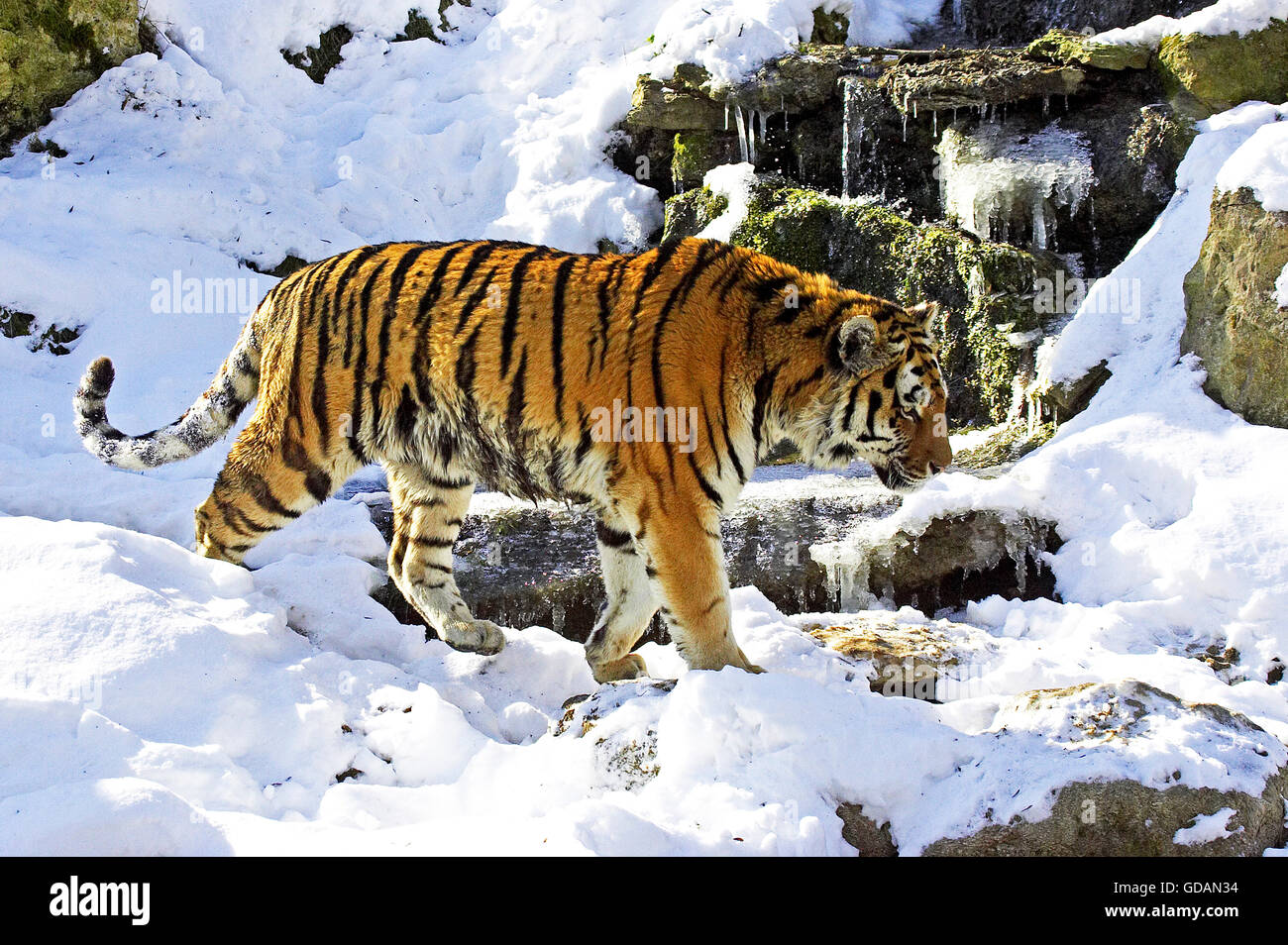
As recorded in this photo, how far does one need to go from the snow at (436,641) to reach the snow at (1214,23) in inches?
34.7

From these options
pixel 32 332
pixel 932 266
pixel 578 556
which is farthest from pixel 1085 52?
pixel 32 332

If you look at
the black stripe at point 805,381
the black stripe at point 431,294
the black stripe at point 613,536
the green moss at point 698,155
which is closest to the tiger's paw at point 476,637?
the black stripe at point 613,536

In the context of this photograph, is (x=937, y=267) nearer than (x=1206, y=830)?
No

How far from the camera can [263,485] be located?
486cm

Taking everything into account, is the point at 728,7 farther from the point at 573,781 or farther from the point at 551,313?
the point at 573,781

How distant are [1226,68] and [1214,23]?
378mm

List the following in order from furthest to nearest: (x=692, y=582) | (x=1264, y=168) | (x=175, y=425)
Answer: (x=1264, y=168) < (x=175, y=425) < (x=692, y=582)

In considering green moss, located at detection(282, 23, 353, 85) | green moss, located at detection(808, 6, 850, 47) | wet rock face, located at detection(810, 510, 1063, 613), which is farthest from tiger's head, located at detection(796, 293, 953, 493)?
green moss, located at detection(282, 23, 353, 85)

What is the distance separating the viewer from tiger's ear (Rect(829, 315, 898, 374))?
A: 4301mm

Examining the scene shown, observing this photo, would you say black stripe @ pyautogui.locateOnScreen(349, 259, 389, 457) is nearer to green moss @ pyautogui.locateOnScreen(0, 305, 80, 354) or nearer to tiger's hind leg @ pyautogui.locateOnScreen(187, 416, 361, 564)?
tiger's hind leg @ pyautogui.locateOnScreen(187, 416, 361, 564)

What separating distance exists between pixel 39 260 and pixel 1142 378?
25.6 feet

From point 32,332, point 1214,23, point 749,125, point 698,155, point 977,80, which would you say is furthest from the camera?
point 698,155

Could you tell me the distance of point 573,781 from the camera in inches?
144

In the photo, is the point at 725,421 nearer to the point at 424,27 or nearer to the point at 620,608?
the point at 620,608
